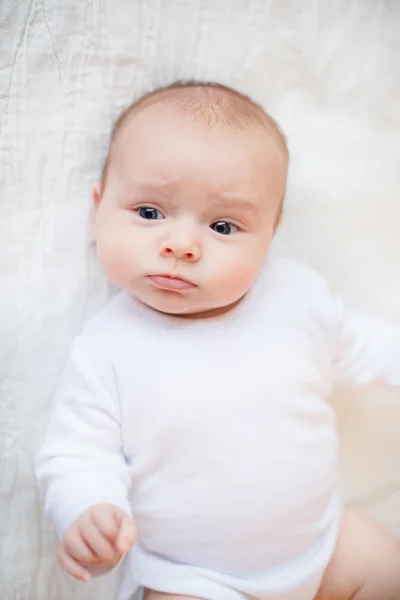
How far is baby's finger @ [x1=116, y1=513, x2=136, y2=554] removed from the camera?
0.83m

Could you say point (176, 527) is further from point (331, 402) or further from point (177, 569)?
point (331, 402)

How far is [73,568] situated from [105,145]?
1.82ft

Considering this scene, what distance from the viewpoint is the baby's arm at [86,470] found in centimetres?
85

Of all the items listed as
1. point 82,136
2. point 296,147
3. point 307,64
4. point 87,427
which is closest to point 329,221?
point 296,147

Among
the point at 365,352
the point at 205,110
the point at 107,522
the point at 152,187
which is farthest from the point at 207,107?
the point at 107,522

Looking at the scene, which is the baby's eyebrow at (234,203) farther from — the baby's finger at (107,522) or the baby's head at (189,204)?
the baby's finger at (107,522)

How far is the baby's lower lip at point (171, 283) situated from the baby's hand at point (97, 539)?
0.26 metres

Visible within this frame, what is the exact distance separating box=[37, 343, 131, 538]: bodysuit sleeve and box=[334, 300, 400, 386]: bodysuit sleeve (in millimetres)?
322

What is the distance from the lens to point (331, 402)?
1.17 metres

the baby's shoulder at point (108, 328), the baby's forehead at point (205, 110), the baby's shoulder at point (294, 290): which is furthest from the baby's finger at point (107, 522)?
the baby's forehead at point (205, 110)

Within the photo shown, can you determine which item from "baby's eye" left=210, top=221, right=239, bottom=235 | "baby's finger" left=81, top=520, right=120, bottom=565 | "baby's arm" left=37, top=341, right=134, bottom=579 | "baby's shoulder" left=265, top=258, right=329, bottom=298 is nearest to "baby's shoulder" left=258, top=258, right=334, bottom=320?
"baby's shoulder" left=265, top=258, right=329, bottom=298

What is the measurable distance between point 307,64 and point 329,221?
9.2 inches

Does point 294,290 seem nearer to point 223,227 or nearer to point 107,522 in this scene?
point 223,227

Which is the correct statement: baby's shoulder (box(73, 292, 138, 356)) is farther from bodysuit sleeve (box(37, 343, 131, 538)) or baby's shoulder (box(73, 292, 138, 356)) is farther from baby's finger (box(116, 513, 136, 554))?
baby's finger (box(116, 513, 136, 554))
